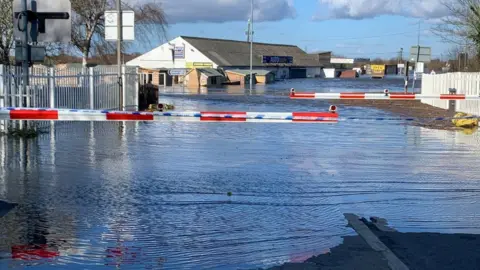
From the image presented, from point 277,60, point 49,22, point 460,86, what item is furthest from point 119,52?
point 277,60

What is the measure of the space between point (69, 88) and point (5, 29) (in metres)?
6.08

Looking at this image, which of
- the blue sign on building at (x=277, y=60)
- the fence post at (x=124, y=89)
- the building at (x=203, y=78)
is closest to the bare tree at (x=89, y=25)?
the fence post at (x=124, y=89)

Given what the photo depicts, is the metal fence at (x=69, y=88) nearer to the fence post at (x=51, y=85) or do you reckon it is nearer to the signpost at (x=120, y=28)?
the fence post at (x=51, y=85)

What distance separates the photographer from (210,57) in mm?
94750

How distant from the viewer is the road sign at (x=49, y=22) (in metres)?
14.0

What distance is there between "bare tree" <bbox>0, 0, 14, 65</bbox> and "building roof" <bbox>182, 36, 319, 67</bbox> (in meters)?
69.3

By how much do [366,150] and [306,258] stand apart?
9.03 m

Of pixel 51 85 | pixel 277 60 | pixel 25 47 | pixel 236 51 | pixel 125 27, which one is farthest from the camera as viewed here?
pixel 277 60

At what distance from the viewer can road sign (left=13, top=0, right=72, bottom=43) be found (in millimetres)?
13977

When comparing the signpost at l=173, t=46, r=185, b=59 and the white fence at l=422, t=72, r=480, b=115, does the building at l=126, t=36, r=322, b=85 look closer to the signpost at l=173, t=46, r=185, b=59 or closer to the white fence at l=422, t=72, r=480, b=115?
the signpost at l=173, t=46, r=185, b=59

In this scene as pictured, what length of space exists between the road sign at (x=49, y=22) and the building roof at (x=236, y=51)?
263 ft

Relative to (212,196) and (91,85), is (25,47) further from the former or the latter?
(91,85)

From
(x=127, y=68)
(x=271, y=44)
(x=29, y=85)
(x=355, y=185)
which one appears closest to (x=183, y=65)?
(x=271, y=44)

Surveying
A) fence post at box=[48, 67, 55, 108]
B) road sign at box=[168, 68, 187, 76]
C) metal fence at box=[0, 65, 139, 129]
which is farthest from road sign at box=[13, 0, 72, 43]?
road sign at box=[168, 68, 187, 76]
